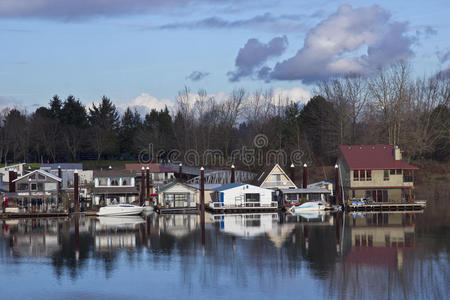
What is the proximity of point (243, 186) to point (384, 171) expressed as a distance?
51.2 ft

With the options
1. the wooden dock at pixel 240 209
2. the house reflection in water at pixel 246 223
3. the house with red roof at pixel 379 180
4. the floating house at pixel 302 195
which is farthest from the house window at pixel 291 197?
the house with red roof at pixel 379 180

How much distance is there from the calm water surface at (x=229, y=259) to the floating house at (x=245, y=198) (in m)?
7.82

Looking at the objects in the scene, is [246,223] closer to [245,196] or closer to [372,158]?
[245,196]

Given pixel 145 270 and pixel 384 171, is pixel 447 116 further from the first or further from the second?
pixel 145 270

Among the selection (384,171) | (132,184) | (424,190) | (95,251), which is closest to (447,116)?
(424,190)

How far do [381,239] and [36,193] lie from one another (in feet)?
121

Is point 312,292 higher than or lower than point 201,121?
lower

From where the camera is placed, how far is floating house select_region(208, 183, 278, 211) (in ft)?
218

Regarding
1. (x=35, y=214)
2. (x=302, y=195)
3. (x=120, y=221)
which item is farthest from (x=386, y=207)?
(x=35, y=214)

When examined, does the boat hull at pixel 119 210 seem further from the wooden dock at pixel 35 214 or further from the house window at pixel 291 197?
the house window at pixel 291 197

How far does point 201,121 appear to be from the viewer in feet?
356

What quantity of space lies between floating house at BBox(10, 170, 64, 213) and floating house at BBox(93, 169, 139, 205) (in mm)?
4561

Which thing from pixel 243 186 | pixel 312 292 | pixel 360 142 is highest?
pixel 360 142

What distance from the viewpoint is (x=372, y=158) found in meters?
69.8
